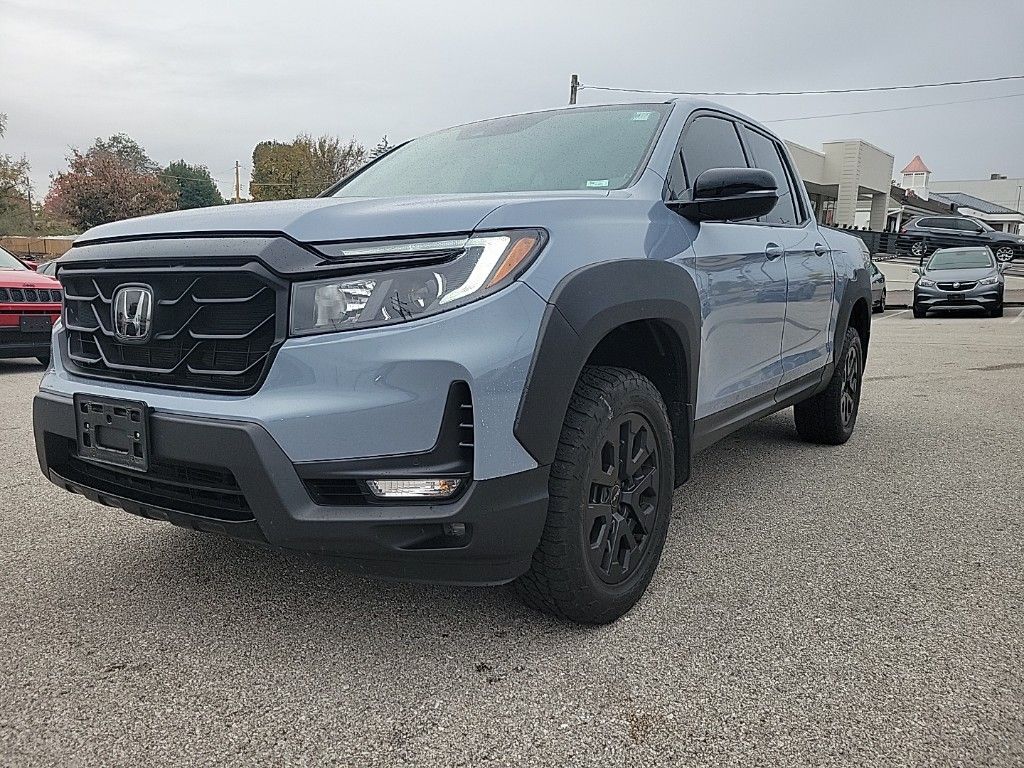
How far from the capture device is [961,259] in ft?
58.9

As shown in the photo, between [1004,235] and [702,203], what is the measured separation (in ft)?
112

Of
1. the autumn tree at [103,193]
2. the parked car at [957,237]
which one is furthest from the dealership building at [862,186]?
the autumn tree at [103,193]

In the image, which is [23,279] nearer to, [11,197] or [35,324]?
[35,324]

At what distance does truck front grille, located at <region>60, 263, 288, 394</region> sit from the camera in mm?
2107

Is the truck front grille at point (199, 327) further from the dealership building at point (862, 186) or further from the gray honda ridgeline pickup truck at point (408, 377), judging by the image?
the dealership building at point (862, 186)

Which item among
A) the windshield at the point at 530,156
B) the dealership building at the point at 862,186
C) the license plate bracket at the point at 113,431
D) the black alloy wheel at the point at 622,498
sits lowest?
the black alloy wheel at the point at 622,498

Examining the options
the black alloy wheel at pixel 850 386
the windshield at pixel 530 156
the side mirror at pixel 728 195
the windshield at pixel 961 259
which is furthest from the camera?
the windshield at pixel 961 259

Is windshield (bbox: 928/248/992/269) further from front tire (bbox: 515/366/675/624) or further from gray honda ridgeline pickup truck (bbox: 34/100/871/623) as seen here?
front tire (bbox: 515/366/675/624)

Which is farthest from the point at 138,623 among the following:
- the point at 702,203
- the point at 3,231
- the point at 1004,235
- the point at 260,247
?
the point at 3,231

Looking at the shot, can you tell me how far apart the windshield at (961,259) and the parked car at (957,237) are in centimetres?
1383

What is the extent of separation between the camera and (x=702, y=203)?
2848 millimetres

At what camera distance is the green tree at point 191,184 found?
76.2 m

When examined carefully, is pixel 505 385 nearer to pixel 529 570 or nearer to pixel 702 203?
pixel 529 570

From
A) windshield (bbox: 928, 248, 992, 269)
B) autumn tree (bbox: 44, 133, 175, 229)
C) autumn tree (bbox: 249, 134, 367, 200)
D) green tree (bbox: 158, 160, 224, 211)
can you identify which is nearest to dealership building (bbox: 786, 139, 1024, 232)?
windshield (bbox: 928, 248, 992, 269)
